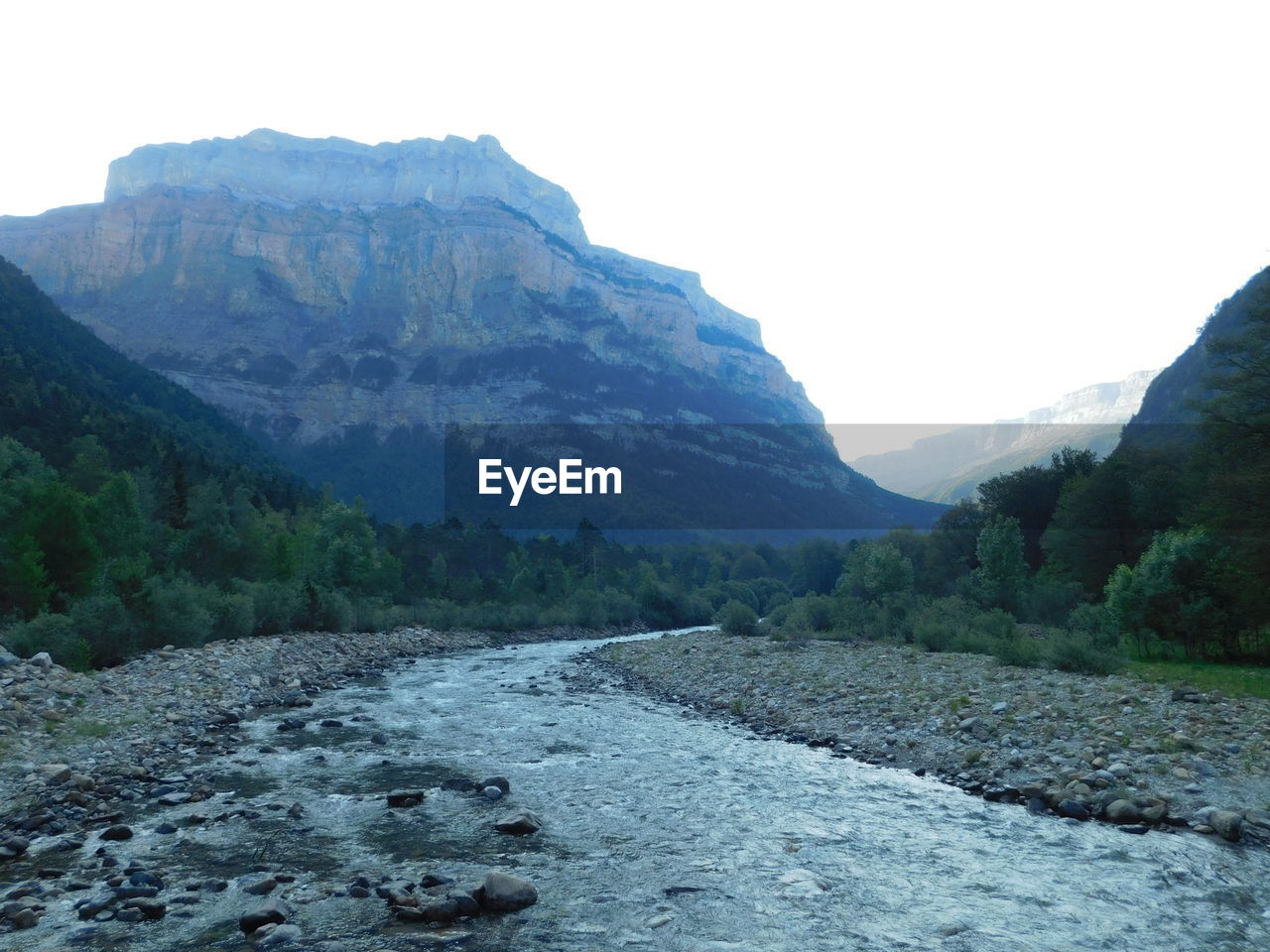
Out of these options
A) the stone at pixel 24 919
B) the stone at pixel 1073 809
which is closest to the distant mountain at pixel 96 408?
the stone at pixel 24 919

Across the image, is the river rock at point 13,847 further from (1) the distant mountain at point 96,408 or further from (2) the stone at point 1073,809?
(1) the distant mountain at point 96,408

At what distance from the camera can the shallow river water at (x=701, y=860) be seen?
26.9 ft

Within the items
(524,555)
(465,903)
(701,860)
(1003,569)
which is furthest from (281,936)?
(524,555)

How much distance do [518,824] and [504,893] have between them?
115 inches

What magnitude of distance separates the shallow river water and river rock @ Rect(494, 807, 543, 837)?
24 cm

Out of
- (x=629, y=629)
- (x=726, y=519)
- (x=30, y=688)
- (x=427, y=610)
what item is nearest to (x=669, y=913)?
(x=30, y=688)

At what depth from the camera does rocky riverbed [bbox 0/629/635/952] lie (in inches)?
338

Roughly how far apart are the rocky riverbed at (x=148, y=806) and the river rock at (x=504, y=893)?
0.02 meters

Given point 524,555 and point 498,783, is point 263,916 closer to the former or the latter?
point 498,783

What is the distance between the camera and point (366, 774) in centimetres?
1534

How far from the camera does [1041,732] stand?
635 inches

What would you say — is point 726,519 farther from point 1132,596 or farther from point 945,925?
point 945,925

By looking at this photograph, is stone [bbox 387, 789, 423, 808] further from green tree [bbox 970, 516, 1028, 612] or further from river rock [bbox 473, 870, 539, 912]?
green tree [bbox 970, 516, 1028, 612]

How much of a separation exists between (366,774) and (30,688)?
30.0 feet
